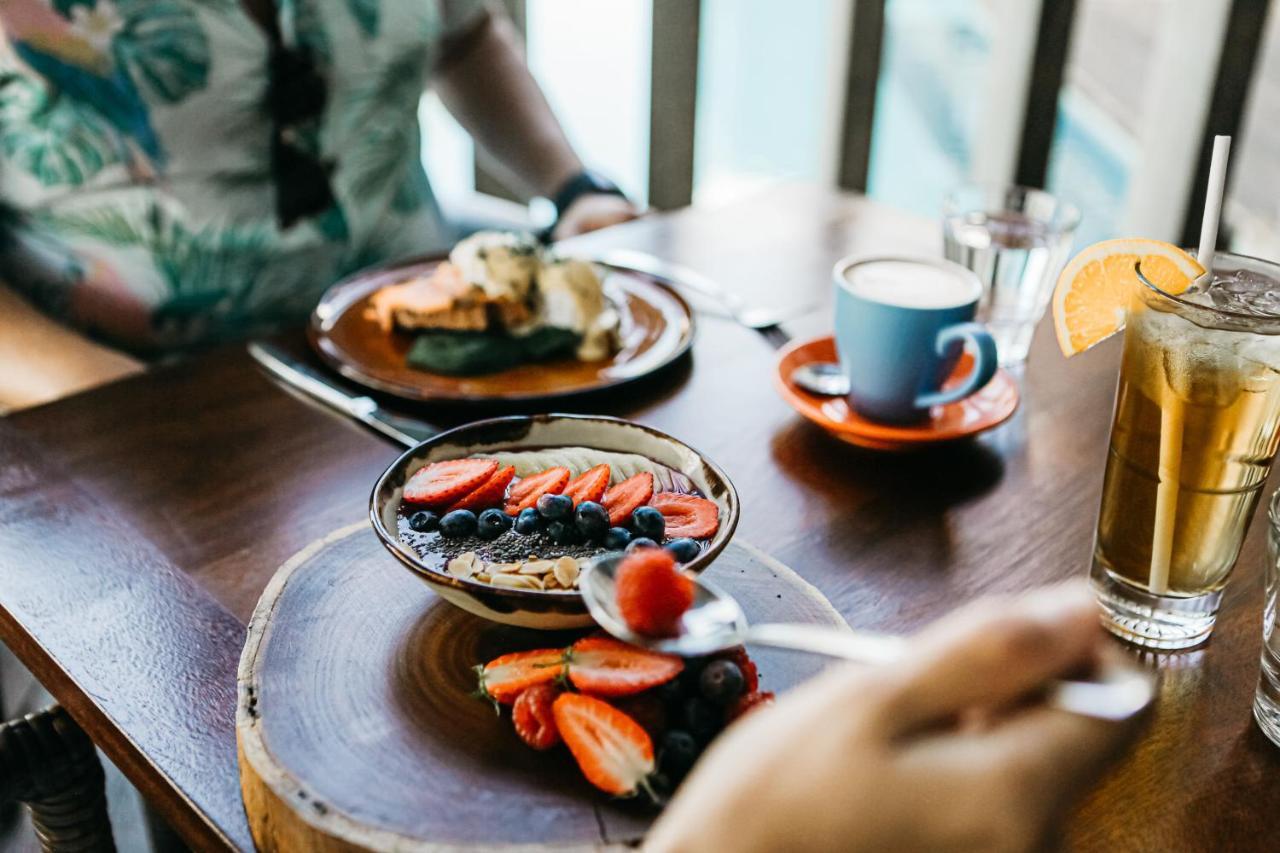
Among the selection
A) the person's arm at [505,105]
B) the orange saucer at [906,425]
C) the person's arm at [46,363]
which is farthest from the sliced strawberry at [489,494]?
the person's arm at [505,105]

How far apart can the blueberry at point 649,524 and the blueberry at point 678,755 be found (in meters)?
0.17

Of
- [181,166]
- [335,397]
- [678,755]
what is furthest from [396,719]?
[181,166]

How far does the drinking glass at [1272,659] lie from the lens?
704 millimetres

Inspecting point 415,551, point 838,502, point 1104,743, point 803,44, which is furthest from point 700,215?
point 803,44

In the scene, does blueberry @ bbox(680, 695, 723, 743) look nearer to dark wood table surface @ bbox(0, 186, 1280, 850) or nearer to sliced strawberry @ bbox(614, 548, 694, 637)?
sliced strawberry @ bbox(614, 548, 694, 637)

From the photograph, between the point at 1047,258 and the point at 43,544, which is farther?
the point at 1047,258

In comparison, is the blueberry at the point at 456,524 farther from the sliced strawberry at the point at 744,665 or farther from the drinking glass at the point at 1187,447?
the drinking glass at the point at 1187,447

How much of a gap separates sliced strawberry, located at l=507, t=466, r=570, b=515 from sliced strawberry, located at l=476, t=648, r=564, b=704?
139 mm

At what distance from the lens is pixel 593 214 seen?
175cm

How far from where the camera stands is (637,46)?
396 cm

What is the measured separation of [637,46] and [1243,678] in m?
3.57

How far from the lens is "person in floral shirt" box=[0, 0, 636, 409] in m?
1.45

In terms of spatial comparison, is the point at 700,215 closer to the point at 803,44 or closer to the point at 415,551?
the point at 415,551

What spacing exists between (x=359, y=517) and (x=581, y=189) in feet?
3.56
